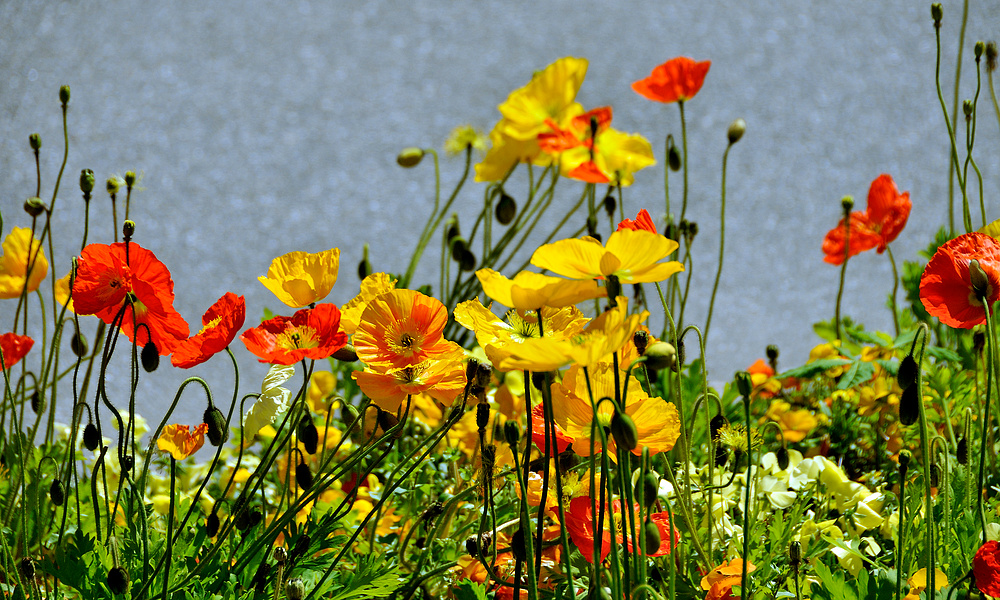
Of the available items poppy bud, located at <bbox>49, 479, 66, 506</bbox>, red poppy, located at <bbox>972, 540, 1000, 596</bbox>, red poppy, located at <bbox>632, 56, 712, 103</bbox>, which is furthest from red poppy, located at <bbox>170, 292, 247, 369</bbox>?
red poppy, located at <bbox>632, 56, 712, 103</bbox>

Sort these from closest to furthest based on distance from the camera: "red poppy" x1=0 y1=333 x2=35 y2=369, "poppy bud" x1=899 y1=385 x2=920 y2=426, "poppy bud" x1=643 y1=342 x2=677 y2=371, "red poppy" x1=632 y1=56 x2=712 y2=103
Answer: "poppy bud" x1=643 y1=342 x2=677 y2=371
"poppy bud" x1=899 y1=385 x2=920 y2=426
"red poppy" x1=0 y1=333 x2=35 y2=369
"red poppy" x1=632 y1=56 x2=712 y2=103

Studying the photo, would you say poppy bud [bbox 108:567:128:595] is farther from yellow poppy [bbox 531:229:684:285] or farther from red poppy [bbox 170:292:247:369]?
yellow poppy [bbox 531:229:684:285]

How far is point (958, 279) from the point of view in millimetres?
613

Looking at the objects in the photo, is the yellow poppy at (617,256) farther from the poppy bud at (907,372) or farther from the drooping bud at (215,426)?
the drooping bud at (215,426)

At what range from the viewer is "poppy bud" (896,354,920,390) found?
539 mm

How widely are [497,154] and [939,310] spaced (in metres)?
0.73

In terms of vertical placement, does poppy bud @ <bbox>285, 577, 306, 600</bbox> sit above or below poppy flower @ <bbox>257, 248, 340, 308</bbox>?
below

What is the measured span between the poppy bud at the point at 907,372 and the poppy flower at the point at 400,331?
0.93ft

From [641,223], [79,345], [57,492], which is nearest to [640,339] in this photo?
[641,223]

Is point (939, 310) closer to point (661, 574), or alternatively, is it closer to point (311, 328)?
point (661, 574)

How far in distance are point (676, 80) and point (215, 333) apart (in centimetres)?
Answer: 79

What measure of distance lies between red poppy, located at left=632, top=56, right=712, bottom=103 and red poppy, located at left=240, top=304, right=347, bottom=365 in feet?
2.38

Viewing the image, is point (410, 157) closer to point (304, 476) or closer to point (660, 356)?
point (304, 476)

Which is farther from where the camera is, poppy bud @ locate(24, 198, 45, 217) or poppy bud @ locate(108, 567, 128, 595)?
poppy bud @ locate(24, 198, 45, 217)
